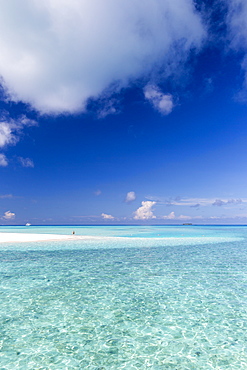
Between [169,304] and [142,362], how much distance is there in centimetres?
484

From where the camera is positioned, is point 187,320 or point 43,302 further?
point 43,302

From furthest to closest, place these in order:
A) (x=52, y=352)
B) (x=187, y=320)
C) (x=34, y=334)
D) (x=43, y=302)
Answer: (x=43, y=302) < (x=187, y=320) < (x=34, y=334) < (x=52, y=352)

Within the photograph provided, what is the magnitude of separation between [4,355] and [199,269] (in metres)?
15.6

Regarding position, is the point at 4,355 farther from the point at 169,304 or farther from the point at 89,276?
the point at 89,276

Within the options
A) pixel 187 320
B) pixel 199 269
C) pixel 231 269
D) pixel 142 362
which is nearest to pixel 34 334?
pixel 142 362

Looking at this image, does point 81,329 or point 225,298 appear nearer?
point 81,329

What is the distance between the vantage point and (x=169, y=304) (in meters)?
11.7

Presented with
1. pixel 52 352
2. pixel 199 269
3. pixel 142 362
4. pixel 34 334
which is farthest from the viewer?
pixel 199 269

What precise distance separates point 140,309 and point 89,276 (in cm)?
692

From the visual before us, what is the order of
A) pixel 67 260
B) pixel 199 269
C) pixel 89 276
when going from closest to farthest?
pixel 89 276
pixel 199 269
pixel 67 260

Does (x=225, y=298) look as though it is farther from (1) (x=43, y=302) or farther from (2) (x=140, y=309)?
(1) (x=43, y=302)

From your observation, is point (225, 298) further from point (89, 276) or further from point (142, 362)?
point (89, 276)

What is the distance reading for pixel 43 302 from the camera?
11.9 meters

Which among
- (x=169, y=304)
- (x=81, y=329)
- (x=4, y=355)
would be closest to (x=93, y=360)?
(x=81, y=329)
